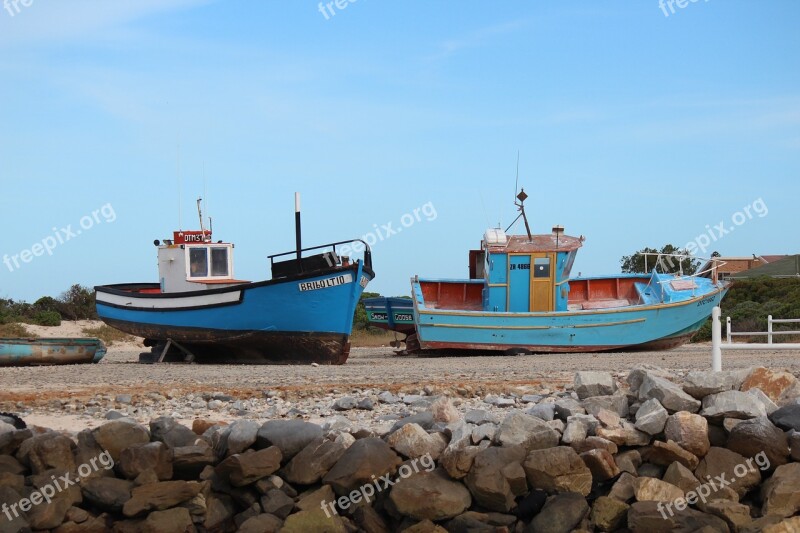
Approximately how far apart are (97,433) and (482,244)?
15988mm

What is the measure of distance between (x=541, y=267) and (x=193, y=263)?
7751mm

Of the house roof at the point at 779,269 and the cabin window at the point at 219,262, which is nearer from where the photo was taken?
the cabin window at the point at 219,262

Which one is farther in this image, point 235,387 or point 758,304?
point 758,304

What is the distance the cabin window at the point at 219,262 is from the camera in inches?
820

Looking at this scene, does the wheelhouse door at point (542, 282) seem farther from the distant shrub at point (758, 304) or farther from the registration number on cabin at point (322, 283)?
the distant shrub at point (758, 304)

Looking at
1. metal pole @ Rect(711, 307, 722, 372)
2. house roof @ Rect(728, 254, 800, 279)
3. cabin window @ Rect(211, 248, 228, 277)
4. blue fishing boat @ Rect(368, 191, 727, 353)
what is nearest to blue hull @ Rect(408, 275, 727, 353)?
blue fishing boat @ Rect(368, 191, 727, 353)

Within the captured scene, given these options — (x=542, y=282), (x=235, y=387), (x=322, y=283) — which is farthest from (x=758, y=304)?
Result: (x=235, y=387)

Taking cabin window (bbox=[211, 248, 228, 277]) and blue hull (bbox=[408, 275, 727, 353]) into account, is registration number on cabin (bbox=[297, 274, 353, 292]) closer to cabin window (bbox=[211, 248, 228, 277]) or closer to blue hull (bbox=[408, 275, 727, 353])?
blue hull (bbox=[408, 275, 727, 353])

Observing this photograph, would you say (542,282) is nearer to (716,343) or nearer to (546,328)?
(546,328)

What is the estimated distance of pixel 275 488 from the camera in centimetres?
658

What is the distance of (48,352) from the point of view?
59.2ft

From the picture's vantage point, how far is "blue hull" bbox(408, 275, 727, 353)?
1986 cm

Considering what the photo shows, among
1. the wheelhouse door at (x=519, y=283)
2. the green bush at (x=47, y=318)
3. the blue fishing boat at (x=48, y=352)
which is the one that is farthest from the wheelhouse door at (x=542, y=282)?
the green bush at (x=47, y=318)

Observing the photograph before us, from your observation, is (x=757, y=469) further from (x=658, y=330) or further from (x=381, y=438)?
(x=658, y=330)
